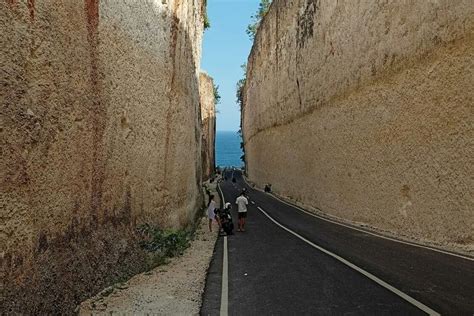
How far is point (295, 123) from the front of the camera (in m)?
34.2

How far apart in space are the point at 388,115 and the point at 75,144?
45.1 feet

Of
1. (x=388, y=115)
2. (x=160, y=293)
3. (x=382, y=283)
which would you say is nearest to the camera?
(x=382, y=283)

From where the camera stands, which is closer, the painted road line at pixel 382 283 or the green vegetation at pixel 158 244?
the painted road line at pixel 382 283

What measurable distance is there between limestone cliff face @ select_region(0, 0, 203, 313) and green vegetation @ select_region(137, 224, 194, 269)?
42cm

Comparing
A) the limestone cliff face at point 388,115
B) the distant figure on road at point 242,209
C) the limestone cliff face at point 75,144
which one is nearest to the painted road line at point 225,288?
the limestone cliff face at point 75,144

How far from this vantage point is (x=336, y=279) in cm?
879

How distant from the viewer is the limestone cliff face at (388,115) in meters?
13.1

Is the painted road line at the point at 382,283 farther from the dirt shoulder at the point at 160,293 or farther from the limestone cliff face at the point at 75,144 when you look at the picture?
the limestone cliff face at the point at 75,144

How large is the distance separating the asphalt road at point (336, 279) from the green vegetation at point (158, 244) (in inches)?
56.8

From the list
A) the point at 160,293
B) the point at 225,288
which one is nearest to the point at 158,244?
the point at 160,293

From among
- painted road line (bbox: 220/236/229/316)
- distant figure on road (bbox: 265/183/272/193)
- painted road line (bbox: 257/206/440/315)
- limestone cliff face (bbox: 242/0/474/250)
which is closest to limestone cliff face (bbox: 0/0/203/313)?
painted road line (bbox: 220/236/229/316)

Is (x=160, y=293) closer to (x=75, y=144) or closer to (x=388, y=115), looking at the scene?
(x=75, y=144)

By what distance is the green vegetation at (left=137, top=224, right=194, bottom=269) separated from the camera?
36.4ft

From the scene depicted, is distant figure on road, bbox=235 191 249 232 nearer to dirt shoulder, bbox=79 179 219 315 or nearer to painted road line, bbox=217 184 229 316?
painted road line, bbox=217 184 229 316
